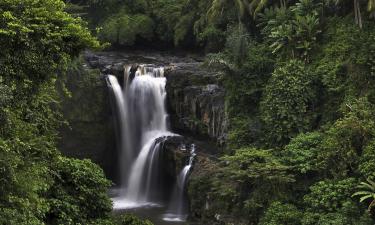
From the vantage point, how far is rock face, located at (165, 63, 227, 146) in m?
23.9

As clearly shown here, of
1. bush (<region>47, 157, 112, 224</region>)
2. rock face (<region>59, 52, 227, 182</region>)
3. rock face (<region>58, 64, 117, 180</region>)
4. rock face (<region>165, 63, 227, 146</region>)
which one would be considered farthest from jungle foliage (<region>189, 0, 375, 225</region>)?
rock face (<region>58, 64, 117, 180</region>)

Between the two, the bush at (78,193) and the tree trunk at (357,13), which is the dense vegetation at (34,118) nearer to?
the bush at (78,193)

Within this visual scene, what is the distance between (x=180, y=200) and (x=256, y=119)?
5.06 meters

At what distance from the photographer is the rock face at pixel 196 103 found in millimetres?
23922

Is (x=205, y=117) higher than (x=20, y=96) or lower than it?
lower

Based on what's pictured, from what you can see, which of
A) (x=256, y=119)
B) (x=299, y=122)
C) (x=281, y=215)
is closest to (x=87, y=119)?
(x=256, y=119)

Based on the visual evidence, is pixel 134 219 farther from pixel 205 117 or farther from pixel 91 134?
pixel 91 134

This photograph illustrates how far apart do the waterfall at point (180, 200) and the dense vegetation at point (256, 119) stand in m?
1.49

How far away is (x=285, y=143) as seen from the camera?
19.8 m

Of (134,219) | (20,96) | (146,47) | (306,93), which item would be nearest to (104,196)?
(134,219)

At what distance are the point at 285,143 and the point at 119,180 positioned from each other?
35.3ft

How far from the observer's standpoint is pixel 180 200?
22.6 m

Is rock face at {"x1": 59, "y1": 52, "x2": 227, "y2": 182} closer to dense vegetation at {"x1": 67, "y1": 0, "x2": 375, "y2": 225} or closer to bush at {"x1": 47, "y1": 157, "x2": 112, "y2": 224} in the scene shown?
dense vegetation at {"x1": 67, "y1": 0, "x2": 375, "y2": 225}

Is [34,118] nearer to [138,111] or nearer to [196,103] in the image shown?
[196,103]
